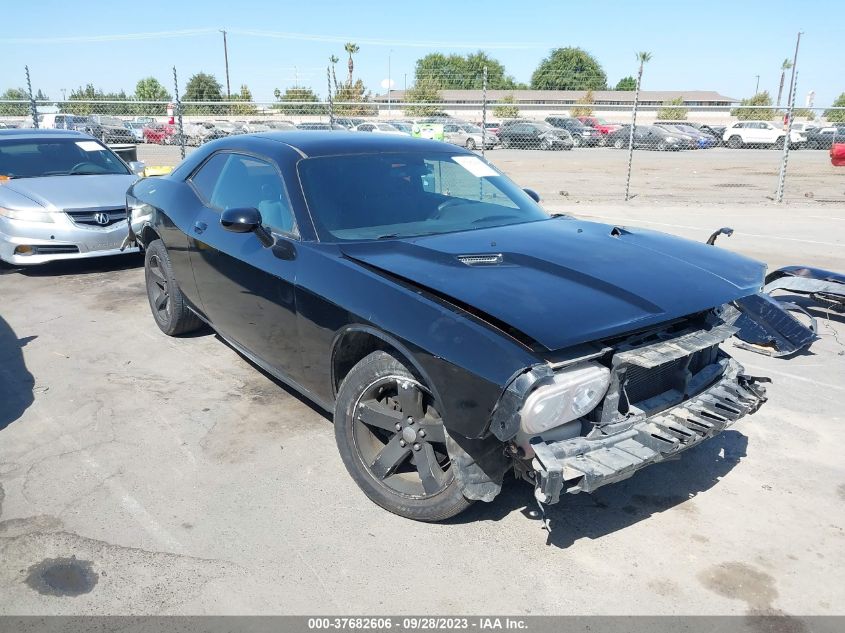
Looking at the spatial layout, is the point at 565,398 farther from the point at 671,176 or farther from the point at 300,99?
the point at 300,99

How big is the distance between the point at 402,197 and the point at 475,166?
88 cm

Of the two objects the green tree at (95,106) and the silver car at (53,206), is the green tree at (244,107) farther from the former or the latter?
the silver car at (53,206)

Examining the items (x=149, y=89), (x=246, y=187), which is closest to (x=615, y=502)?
(x=246, y=187)

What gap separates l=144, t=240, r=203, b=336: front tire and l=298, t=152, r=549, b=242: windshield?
1866mm

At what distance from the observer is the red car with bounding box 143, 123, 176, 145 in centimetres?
3016

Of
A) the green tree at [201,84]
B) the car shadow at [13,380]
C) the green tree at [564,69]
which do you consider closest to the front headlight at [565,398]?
the car shadow at [13,380]

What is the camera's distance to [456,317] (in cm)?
260

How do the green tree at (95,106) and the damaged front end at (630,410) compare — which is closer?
the damaged front end at (630,410)

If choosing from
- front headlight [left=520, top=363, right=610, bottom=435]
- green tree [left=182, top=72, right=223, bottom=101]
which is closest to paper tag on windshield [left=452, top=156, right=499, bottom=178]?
front headlight [left=520, top=363, right=610, bottom=435]

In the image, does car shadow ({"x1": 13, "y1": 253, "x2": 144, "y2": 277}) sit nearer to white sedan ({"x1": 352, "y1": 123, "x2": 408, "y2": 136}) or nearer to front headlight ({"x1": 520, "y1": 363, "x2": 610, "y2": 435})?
front headlight ({"x1": 520, "y1": 363, "x2": 610, "y2": 435})

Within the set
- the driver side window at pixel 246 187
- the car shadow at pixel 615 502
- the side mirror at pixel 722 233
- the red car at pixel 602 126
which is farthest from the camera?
the red car at pixel 602 126

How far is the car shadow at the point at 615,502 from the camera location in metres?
3.01

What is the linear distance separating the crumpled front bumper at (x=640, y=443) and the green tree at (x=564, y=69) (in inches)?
3749

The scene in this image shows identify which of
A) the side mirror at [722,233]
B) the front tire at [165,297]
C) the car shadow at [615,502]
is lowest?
the car shadow at [615,502]
